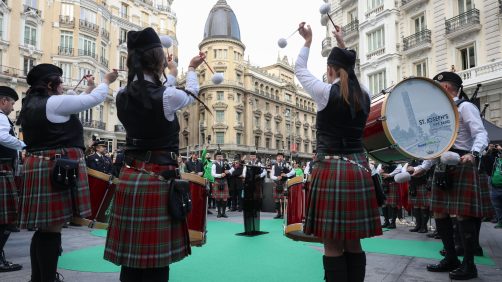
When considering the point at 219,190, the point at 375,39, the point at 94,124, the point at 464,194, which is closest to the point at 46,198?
the point at 464,194

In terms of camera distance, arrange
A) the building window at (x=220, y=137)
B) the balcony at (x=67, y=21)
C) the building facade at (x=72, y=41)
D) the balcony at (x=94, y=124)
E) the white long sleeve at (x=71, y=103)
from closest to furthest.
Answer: the white long sleeve at (x=71, y=103) < the building facade at (x=72, y=41) < the balcony at (x=67, y=21) < the balcony at (x=94, y=124) < the building window at (x=220, y=137)

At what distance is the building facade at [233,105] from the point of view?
52344 mm

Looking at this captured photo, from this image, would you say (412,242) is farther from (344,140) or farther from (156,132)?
(156,132)

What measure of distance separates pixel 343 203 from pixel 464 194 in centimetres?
201

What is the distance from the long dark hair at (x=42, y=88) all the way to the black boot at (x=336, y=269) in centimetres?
290

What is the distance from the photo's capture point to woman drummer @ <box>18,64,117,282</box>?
315cm

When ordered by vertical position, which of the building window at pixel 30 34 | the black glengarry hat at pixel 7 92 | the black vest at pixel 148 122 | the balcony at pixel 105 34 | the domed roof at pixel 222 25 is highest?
the domed roof at pixel 222 25

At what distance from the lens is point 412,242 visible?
652cm

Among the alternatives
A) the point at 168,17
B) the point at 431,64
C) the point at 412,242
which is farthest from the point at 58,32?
the point at 412,242

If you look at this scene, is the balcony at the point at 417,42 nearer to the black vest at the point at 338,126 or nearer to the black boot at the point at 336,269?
the black vest at the point at 338,126

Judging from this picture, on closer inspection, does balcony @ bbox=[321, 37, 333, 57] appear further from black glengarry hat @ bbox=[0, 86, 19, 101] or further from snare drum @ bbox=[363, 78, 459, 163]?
black glengarry hat @ bbox=[0, 86, 19, 101]

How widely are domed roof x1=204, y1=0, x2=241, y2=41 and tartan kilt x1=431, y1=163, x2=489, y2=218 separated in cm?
5225

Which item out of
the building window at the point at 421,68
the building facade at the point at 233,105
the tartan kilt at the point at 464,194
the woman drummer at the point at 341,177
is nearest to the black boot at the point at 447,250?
the tartan kilt at the point at 464,194

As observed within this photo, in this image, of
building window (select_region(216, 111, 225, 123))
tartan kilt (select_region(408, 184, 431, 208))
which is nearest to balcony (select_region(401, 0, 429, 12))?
tartan kilt (select_region(408, 184, 431, 208))
